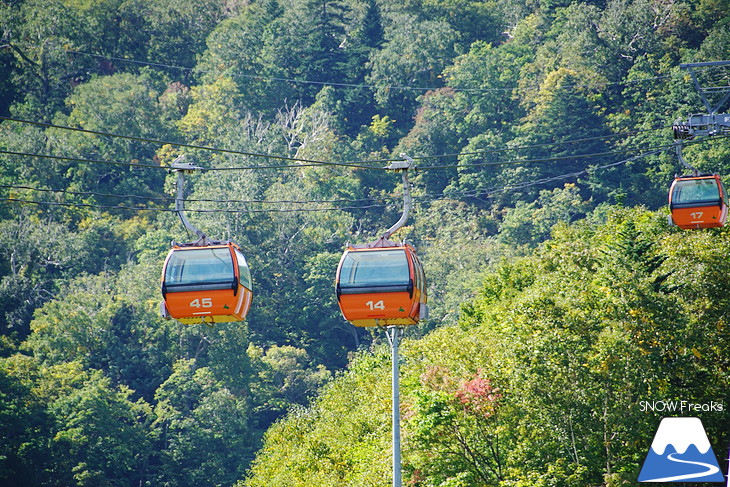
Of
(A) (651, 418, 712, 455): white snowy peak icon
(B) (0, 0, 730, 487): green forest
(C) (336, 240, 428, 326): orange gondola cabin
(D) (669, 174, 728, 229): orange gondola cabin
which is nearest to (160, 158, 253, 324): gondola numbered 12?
(C) (336, 240, 428, 326): orange gondola cabin

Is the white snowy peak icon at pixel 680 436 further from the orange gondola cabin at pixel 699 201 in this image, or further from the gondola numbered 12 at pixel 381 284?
the gondola numbered 12 at pixel 381 284

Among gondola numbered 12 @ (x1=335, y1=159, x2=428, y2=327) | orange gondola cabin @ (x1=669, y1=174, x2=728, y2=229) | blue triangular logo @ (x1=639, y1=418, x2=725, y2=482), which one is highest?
orange gondola cabin @ (x1=669, y1=174, x2=728, y2=229)

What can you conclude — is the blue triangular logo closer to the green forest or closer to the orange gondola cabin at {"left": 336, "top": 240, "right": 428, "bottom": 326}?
the green forest

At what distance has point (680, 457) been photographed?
31.1 meters

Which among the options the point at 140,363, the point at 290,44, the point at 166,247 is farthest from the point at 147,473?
the point at 290,44

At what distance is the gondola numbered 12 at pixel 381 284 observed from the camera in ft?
93.5

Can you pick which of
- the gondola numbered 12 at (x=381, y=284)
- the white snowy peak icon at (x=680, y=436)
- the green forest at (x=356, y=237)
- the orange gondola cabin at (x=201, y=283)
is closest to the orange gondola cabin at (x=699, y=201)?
the green forest at (x=356, y=237)

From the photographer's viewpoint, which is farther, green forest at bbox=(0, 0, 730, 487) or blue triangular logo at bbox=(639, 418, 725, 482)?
green forest at bbox=(0, 0, 730, 487)

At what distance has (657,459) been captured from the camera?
32250mm

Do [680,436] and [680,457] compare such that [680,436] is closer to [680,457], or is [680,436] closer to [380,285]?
[680,457]

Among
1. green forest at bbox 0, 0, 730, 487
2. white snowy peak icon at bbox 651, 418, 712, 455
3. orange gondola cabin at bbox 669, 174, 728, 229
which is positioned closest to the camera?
white snowy peak icon at bbox 651, 418, 712, 455

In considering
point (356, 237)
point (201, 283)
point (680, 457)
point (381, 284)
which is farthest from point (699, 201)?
point (356, 237)

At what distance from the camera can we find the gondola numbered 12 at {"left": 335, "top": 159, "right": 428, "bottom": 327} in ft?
93.5

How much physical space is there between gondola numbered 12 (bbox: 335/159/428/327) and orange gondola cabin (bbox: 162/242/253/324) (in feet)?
7.57
